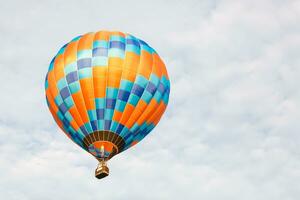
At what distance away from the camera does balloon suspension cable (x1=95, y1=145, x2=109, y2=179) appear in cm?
3145

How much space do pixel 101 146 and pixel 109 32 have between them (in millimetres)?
7334

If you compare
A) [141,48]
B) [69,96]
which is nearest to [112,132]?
[69,96]

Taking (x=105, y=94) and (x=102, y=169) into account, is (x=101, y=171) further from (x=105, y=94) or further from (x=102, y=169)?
(x=105, y=94)

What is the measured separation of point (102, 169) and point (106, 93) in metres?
4.20

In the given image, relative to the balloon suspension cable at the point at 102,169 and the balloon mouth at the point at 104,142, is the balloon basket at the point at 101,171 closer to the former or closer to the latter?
the balloon suspension cable at the point at 102,169

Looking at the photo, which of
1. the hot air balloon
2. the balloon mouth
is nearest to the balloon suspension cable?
the hot air balloon

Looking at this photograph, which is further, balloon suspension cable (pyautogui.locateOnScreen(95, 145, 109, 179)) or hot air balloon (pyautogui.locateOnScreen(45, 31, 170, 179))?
hot air balloon (pyautogui.locateOnScreen(45, 31, 170, 179))

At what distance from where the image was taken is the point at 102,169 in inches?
1241

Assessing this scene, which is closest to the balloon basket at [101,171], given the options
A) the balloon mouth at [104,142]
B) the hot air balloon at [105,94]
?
the hot air balloon at [105,94]

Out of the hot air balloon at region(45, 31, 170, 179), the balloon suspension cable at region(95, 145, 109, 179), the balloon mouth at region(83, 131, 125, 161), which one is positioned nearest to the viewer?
the balloon suspension cable at region(95, 145, 109, 179)

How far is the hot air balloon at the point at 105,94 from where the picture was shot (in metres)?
32.2

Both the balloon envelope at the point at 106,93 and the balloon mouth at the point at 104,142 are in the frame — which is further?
the balloon envelope at the point at 106,93

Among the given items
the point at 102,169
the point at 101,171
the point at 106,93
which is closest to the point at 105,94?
the point at 106,93

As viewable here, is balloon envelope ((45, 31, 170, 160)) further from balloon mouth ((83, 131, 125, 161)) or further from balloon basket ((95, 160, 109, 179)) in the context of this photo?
balloon basket ((95, 160, 109, 179))
